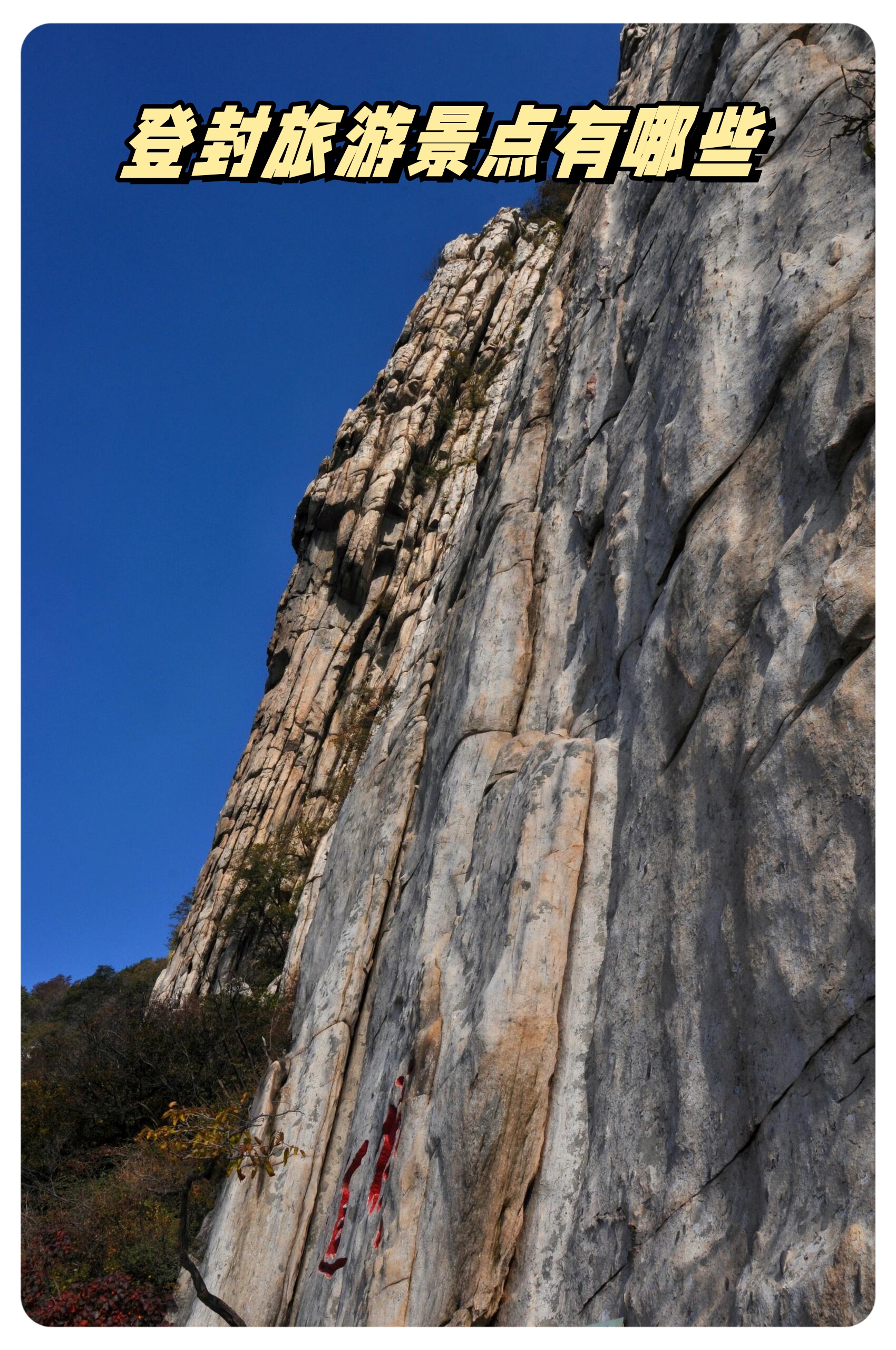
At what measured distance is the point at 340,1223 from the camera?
11938 mm

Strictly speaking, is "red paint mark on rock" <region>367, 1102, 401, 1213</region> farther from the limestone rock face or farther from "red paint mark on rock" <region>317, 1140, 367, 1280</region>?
"red paint mark on rock" <region>317, 1140, 367, 1280</region>

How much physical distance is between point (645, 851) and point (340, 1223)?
6894 millimetres

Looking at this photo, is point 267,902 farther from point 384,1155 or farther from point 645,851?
point 645,851

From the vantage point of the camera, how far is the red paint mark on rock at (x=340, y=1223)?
38.3 feet

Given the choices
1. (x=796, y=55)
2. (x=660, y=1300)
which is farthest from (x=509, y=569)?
(x=660, y=1300)

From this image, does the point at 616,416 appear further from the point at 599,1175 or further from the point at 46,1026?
the point at 46,1026

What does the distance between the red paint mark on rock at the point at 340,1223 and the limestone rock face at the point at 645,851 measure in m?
0.09

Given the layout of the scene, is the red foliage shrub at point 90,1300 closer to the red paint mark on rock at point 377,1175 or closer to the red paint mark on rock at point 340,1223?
the red paint mark on rock at point 340,1223

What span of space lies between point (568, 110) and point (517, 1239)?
30.0 feet

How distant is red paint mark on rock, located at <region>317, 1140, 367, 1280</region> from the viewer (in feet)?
38.3

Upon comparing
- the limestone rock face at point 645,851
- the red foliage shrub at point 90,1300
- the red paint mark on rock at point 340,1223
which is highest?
the limestone rock face at point 645,851

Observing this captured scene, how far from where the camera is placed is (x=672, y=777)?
7.93 metres

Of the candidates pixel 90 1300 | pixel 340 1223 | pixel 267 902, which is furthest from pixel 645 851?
pixel 267 902

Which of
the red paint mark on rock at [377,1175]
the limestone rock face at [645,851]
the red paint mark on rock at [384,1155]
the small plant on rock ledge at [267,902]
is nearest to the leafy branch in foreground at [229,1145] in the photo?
the limestone rock face at [645,851]
